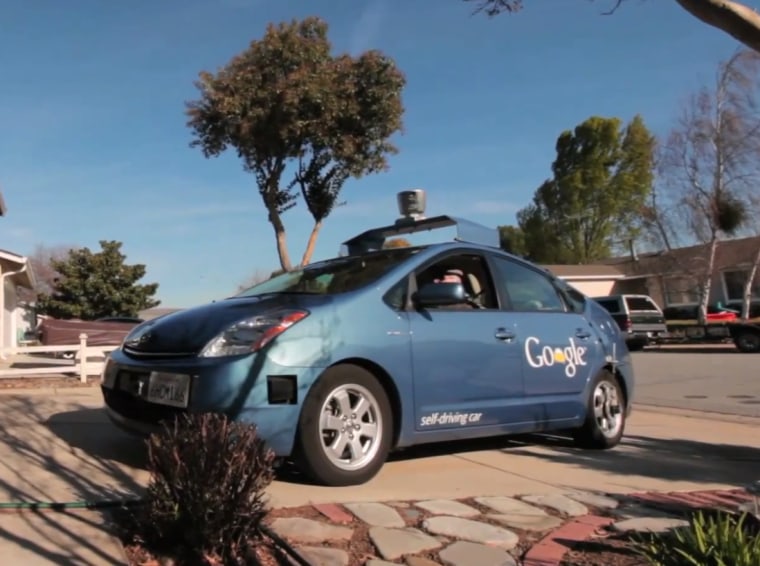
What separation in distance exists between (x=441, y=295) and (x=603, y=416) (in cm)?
232

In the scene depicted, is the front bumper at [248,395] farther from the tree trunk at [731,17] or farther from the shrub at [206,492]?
the tree trunk at [731,17]

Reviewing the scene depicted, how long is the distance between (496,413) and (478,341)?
536mm

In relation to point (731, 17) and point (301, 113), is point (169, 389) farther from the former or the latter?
point (301, 113)

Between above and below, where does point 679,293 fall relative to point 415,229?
above

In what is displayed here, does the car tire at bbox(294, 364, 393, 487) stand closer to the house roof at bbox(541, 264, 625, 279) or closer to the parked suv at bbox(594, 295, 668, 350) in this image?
the parked suv at bbox(594, 295, 668, 350)

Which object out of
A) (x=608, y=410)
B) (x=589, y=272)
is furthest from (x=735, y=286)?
(x=608, y=410)

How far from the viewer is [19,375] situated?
10578mm

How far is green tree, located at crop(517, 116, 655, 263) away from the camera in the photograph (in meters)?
46.2

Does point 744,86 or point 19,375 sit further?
point 744,86

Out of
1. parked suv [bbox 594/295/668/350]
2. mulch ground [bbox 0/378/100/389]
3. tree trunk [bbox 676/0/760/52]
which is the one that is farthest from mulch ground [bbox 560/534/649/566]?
parked suv [bbox 594/295/668/350]

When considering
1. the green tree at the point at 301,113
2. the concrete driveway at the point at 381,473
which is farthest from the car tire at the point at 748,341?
the concrete driveway at the point at 381,473

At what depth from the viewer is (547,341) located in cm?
576

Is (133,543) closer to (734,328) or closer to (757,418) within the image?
(757,418)

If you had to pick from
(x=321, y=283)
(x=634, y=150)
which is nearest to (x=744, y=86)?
(x=634, y=150)
